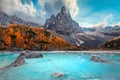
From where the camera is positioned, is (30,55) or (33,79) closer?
(33,79)

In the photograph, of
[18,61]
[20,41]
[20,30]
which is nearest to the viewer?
[18,61]

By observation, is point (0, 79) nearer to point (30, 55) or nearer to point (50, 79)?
point (50, 79)

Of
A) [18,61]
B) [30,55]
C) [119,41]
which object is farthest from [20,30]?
[18,61]

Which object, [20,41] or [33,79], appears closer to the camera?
[33,79]

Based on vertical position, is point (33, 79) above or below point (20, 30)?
below

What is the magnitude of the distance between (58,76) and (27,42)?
92128 mm

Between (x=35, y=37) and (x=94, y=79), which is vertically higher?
(x=35, y=37)

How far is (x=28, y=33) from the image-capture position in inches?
4535

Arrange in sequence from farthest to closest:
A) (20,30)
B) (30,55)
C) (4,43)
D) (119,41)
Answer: (119,41)
(20,30)
(4,43)
(30,55)

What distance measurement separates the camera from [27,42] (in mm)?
103938

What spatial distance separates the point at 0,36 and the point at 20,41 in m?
11.4

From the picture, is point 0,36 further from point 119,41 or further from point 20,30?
point 119,41

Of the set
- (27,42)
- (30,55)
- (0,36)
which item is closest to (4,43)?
(0,36)

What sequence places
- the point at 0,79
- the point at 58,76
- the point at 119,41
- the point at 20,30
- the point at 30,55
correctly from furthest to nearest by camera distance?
the point at 119,41
the point at 20,30
the point at 30,55
the point at 58,76
the point at 0,79
